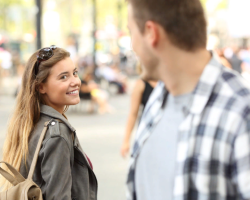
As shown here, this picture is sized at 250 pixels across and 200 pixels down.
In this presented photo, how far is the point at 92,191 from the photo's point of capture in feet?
8.00

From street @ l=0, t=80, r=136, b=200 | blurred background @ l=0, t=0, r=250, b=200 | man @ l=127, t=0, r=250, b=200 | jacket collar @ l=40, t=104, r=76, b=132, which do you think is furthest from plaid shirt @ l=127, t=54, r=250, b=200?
street @ l=0, t=80, r=136, b=200

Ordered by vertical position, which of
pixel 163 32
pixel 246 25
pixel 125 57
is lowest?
pixel 125 57

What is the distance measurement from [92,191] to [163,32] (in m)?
1.34

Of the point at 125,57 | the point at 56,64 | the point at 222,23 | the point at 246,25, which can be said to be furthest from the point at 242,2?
the point at 222,23

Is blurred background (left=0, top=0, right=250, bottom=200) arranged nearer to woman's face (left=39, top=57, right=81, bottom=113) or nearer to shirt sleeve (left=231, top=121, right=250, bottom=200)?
woman's face (left=39, top=57, right=81, bottom=113)

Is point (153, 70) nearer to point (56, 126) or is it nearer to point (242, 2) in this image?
point (56, 126)

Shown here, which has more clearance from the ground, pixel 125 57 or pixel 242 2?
pixel 242 2

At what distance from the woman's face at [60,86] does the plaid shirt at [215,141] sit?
122 cm

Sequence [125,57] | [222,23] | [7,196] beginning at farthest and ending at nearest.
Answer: [222,23] < [125,57] < [7,196]

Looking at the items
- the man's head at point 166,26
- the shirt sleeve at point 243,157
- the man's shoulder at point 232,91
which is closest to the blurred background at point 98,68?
the man's head at point 166,26

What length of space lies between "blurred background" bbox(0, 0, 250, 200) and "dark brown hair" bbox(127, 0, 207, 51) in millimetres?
245

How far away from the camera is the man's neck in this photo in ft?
4.76

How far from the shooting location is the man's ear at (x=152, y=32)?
4.71 feet

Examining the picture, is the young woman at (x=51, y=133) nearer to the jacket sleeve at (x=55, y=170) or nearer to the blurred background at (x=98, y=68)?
the jacket sleeve at (x=55, y=170)
